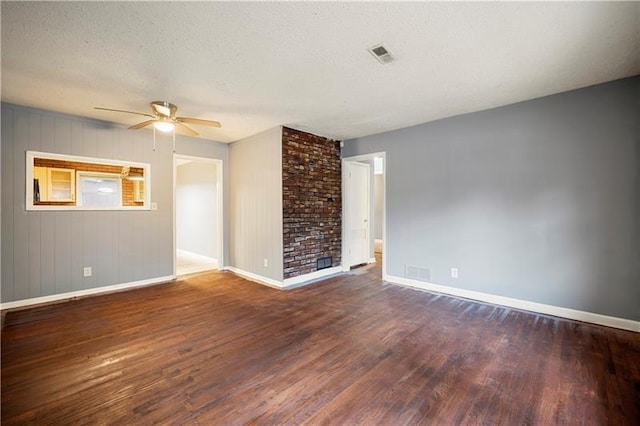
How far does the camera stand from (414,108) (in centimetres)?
357

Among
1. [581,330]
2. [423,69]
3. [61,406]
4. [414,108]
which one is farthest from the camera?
[414,108]

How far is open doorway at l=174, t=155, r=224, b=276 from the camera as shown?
5.62m

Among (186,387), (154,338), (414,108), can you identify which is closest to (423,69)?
(414,108)

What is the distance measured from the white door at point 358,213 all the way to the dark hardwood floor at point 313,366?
7.23 feet

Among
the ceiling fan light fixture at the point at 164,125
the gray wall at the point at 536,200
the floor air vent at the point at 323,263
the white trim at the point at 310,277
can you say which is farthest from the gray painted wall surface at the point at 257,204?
the gray wall at the point at 536,200

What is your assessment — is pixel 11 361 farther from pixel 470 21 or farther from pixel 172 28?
pixel 470 21

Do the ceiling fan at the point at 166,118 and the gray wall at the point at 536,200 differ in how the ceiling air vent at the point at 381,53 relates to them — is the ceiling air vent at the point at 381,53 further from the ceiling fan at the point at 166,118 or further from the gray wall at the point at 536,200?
the gray wall at the point at 536,200

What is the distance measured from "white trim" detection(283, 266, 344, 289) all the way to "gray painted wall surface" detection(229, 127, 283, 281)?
0.72 ft

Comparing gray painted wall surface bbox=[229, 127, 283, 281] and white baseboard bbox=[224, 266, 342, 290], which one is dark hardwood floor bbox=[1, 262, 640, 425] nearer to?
white baseboard bbox=[224, 266, 342, 290]

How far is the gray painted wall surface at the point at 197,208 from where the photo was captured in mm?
6383

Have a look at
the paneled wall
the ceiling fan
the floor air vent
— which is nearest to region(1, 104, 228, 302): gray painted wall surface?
the ceiling fan

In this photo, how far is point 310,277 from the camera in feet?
15.6

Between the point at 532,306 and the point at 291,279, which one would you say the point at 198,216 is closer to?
the point at 291,279

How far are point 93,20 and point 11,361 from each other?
282 cm
